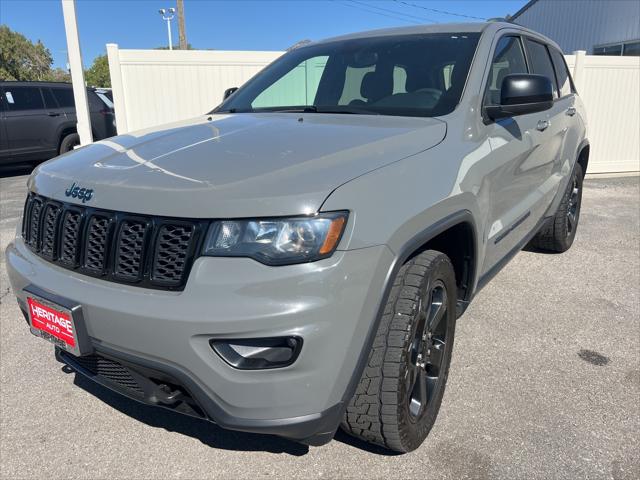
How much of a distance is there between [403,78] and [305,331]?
1821mm

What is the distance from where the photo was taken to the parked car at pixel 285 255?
65.9 inches

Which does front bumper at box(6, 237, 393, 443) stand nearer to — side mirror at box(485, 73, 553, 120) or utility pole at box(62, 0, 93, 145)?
side mirror at box(485, 73, 553, 120)

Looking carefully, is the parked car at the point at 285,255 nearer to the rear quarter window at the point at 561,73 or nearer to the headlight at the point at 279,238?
the headlight at the point at 279,238

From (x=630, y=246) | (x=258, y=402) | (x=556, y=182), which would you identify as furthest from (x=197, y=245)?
(x=630, y=246)

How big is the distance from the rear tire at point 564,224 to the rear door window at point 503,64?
1.45m

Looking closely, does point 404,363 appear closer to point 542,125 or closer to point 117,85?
point 542,125

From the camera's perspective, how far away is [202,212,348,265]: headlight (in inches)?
66.0

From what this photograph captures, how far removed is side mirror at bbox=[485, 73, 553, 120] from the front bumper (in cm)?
131

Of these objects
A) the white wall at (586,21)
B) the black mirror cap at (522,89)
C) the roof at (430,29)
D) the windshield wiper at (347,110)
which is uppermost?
the white wall at (586,21)

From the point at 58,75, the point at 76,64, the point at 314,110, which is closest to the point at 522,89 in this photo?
the point at 314,110

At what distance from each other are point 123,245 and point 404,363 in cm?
109

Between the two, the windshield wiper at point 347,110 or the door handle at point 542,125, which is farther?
the door handle at point 542,125

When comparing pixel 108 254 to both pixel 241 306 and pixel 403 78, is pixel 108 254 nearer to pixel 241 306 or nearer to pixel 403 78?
pixel 241 306

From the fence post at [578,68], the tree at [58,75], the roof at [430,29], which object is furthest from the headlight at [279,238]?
the tree at [58,75]
